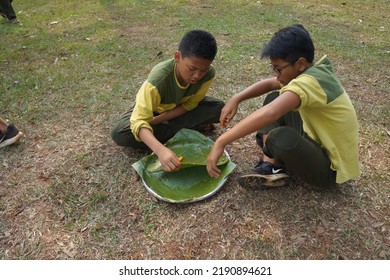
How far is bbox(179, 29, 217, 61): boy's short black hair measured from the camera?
1856mm

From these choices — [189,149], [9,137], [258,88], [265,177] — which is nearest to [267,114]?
[265,177]

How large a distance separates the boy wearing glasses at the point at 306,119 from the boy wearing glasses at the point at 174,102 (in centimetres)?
36

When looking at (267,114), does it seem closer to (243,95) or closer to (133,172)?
(243,95)

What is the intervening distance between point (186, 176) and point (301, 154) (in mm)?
704

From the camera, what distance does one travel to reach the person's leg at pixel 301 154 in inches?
64.4

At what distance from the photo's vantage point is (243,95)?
6.73ft

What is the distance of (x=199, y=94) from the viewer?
226 centimetres

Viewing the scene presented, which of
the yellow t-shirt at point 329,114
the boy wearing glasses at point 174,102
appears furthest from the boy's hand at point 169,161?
the yellow t-shirt at point 329,114

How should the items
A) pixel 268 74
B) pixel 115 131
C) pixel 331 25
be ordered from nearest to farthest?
1. pixel 115 131
2. pixel 268 74
3. pixel 331 25

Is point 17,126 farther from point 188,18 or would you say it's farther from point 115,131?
point 188,18

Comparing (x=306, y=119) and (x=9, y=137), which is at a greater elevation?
(x=306, y=119)

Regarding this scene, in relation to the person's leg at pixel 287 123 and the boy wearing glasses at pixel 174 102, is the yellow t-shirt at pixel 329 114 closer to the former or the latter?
the person's leg at pixel 287 123

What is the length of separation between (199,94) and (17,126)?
144cm

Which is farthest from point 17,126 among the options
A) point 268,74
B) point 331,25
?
point 331,25
